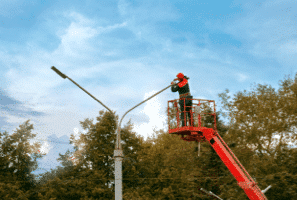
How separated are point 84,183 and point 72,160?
4261 mm

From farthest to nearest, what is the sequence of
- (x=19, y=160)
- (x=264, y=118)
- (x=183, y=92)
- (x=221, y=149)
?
1. (x=19, y=160)
2. (x=264, y=118)
3. (x=183, y=92)
4. (x=221, y=149)

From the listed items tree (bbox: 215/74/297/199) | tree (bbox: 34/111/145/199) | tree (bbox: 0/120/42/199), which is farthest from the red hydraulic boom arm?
tree (bbox: 0/120/42/199)

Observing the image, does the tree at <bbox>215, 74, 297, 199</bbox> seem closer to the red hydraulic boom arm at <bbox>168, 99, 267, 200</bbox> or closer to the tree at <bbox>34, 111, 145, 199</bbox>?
the tree at <bbox>34, 111, 145, 199</bbox>

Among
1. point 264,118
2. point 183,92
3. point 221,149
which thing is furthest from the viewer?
point 264,118

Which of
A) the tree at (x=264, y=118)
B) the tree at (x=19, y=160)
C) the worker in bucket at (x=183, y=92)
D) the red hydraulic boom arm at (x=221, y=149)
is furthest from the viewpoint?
the tree at (x=19, y=160)

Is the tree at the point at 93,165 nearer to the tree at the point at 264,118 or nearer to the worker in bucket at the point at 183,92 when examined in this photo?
the tree at the point at 264,118

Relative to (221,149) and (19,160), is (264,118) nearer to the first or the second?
(221,149)

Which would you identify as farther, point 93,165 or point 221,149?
point 93,165

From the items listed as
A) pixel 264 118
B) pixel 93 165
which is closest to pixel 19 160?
pixel 93 165

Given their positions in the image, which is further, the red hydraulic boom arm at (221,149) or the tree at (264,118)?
the tree at (264,118)

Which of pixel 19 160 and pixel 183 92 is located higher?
pixel 183 92

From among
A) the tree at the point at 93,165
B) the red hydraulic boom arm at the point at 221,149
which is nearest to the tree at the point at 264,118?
the tree at the point at 93,165

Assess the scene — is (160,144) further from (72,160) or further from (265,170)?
(265,170)

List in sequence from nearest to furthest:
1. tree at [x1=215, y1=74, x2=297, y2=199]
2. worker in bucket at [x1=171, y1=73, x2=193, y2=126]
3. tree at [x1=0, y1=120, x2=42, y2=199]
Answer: worker in bucket at [x1=171, y1=73, x2=193, y2=126] → tree at [x1=215, y1=74, x2=297, y2=199] → tree at [x1=0, y1=120, x2=42, y2=199]
